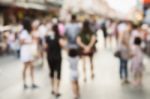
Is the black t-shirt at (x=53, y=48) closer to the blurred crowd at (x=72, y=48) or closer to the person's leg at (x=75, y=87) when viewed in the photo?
the blurred crowd at (x=72, y=48)

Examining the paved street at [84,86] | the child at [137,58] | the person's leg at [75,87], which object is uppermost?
the child at [137,58]

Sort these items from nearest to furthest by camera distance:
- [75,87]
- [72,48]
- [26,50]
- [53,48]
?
[75,87]
[53,48]
[72,48]
[26,50]

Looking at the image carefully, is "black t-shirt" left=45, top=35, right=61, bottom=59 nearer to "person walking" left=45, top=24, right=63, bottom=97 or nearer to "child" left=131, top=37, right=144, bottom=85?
"person walking" left=45, top=24, right=63, bottom=97

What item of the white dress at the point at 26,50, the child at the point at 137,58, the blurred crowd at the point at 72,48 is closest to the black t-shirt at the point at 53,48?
the blurred crowd at the point at 72,48

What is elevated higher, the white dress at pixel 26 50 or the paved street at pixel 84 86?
the white dress at pixel 26 50

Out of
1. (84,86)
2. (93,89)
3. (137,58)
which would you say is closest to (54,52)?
(93,89)

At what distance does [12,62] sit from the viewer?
19562 mm

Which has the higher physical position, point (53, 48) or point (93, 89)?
point (53, 48)

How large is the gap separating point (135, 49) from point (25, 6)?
2420 centimetres

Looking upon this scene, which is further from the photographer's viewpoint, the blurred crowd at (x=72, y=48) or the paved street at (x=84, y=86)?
the paved street at (x=84, y=86)

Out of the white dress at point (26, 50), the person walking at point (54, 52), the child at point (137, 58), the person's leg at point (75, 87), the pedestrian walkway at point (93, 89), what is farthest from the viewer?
the child at point (137, 58)

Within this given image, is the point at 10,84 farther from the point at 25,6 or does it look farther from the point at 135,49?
the point at 25,6

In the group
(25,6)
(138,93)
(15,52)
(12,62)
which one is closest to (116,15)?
(25,6)

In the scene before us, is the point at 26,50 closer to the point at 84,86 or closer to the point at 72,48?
the point at 72,48
